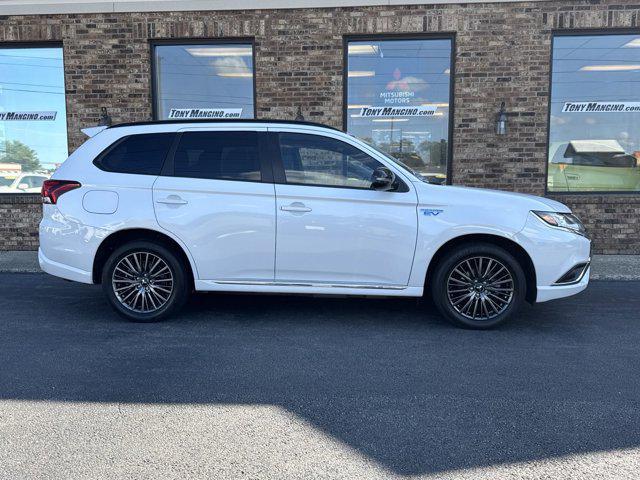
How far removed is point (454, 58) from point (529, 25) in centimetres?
122

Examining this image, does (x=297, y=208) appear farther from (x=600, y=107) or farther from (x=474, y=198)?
(x=600, y=107)

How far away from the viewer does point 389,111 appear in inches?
357

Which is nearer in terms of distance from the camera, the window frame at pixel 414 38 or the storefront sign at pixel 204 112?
the window frame at pixel 414 38

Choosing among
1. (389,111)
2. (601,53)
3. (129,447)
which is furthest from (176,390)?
(601,53)

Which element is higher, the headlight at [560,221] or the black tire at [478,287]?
the headlight at [560,221]

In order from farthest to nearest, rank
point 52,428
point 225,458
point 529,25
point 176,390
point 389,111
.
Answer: point 389,111 < point 529,25 < point 176,390 < point 52,428 < point 225,458

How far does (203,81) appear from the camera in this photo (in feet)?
30.5

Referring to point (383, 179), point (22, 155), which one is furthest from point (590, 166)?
point (22, 155)

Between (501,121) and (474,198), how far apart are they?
4074 mm

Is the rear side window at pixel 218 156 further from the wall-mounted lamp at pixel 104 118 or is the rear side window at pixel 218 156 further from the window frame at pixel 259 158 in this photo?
the wall-mounted lamp at pixel 104 118

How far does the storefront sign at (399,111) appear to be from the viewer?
29.5 ft

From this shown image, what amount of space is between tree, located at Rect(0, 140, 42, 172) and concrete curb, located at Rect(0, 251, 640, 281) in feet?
5.21

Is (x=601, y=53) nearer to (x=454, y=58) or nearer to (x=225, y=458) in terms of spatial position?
(x=454, y=58)

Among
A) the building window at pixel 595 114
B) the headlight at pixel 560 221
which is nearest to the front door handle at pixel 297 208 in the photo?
the headlight at pixel 560 221
